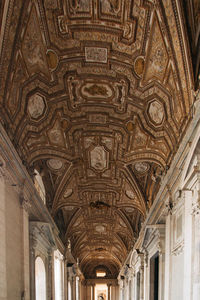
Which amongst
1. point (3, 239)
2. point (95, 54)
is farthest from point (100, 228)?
point (95, 54)

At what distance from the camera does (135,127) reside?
10.4 metres

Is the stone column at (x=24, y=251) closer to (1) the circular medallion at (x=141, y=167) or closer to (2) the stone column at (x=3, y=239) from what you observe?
(2) the stone column at (x=3, y=239)

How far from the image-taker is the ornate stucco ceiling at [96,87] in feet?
22.1

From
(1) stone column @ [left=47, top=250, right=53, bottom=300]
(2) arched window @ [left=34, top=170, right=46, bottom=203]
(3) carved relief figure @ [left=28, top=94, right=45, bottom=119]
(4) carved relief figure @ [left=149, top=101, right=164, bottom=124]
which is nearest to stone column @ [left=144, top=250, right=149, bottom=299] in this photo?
(1) stone column @ [left=47, top=250, right=53, bottom=300]

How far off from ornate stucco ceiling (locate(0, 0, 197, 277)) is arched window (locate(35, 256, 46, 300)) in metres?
3.45

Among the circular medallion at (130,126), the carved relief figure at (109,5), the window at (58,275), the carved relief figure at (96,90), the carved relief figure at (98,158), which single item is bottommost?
the window at (58,275)

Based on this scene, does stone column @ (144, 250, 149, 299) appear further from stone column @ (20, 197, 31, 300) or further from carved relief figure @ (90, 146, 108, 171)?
stone column @ (20, 197, 31, 300)

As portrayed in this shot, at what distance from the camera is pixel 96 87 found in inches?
371

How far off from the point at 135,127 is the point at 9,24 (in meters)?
5.84

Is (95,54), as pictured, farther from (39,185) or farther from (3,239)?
(39,185)

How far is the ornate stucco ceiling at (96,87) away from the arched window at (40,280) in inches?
136

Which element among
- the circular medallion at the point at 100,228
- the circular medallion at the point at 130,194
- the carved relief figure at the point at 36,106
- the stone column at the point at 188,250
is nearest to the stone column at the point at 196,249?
the stone column at the point at 188,250

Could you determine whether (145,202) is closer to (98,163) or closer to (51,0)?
(98,163)

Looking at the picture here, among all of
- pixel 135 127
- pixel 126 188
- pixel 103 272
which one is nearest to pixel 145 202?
pixel 126 188
